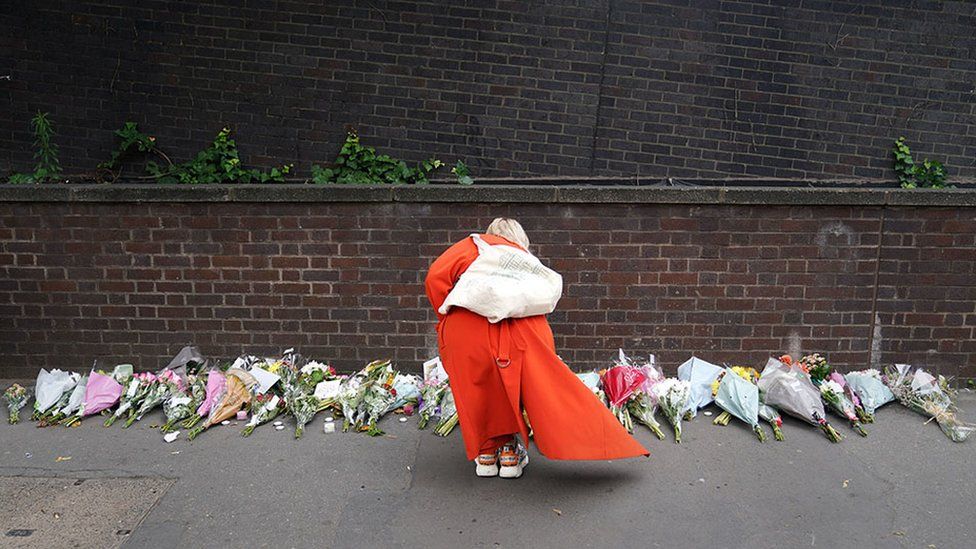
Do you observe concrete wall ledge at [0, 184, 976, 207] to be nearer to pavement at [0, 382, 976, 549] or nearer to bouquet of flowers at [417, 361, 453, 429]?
bouquet of flowers at [417, 361, 453, 429]

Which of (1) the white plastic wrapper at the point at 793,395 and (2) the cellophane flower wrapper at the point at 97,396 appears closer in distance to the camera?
(1) the white plastic wrapper at the point at 793,395

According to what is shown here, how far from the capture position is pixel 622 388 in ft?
15.4

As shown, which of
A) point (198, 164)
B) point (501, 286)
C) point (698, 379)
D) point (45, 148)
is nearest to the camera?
point (501, 286)

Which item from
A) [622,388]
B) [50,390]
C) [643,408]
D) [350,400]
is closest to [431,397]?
[350,400]

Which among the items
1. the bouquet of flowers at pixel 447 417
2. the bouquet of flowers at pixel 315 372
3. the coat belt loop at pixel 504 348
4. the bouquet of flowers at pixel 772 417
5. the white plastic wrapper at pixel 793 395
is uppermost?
the coat belt loop at pixel 504 348

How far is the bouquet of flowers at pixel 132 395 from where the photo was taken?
15.5 feet

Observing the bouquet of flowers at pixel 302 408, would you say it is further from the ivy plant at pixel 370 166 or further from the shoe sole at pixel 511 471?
the ivy plant at pixel 370 166

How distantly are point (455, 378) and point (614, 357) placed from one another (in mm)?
1917

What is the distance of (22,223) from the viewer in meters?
5.20

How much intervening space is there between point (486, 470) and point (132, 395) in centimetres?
250

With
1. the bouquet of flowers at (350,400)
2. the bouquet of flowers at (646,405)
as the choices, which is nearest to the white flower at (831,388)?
the bouquet of flowers at (646,405)

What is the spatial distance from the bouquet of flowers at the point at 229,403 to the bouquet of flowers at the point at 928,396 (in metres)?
4.41

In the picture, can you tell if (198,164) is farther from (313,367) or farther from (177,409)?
(177,409)

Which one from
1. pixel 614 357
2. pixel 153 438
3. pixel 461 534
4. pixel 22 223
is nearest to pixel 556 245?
pixel 614 357
